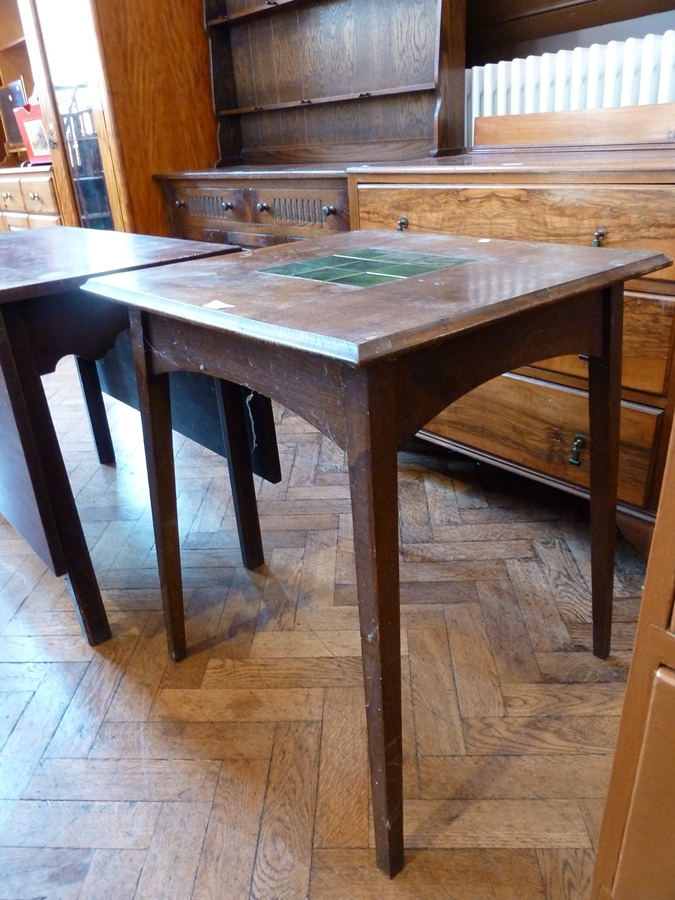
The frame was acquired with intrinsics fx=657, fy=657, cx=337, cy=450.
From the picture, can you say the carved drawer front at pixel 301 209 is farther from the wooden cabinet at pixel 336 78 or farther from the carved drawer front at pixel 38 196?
the carved drawer front at pixel 38 196

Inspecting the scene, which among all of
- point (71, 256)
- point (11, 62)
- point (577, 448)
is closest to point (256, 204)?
point (71, 256)

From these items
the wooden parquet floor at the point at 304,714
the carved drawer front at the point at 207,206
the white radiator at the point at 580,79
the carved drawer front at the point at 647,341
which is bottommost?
the wooden parquet floor at the point at 304,714

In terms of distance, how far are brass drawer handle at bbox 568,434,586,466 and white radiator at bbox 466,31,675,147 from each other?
2.60ft

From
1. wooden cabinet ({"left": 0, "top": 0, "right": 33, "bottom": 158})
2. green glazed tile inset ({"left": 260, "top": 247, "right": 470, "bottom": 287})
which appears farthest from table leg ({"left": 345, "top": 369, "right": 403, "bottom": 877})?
wooden cabinet ({"left": 0, "top": 0, "right": 33, "bottom": 158})

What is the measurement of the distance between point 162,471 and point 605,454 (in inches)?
28.4

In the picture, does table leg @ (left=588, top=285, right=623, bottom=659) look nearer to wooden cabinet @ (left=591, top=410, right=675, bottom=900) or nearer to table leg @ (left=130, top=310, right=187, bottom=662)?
wooden cabinet @ (left=591, top=410, right=675, bottom=900)

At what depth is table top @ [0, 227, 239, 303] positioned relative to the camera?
1.09 m

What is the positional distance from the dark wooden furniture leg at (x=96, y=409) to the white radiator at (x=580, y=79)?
1.36 metres

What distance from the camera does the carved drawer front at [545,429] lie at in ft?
4.40

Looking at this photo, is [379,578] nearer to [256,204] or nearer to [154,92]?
[256,204]

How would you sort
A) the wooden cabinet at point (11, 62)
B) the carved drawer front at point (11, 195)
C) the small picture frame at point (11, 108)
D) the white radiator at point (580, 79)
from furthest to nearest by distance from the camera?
the wooden cabinet at point (11, 62) → the small picture frame at point (11, 108) → the carved drawer front at point (11, 195) → the white radiator at point (580, 79)

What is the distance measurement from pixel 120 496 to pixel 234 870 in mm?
1232

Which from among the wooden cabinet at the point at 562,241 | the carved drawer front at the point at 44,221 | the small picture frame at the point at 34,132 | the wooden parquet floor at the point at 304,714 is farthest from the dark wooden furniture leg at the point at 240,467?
the small picture frame at the point at 34,132

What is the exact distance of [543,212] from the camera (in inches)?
52.3
